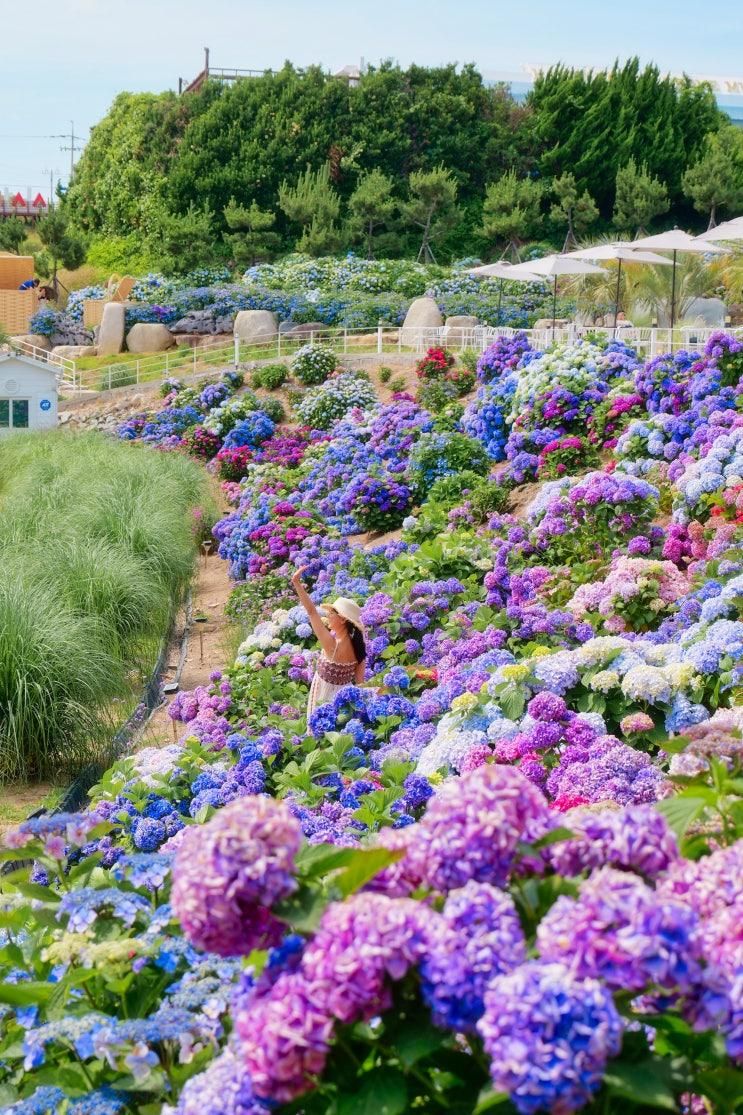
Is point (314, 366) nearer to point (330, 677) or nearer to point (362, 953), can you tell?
point (330, 677)

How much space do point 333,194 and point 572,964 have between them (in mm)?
46370

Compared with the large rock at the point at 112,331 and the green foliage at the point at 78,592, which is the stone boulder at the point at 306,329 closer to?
the large rock at the point at 112,331

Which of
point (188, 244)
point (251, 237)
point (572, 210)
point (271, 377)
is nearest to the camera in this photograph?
point (271, 377)

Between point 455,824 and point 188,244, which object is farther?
point 188,244

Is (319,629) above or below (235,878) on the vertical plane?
below

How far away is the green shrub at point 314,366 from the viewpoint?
2409cm

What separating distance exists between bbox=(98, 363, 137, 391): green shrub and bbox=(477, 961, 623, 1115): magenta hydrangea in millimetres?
27812

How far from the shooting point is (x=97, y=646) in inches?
352

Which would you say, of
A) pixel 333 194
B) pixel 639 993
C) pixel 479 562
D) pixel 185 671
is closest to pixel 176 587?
pixel 185 671

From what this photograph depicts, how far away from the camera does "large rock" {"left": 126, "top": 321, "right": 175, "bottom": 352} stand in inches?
1315

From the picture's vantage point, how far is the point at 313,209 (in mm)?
44469

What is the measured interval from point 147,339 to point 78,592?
79.8 feet

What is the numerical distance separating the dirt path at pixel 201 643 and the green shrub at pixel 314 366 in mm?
9093

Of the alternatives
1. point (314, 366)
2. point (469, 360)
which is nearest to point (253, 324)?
point (314, 366)
